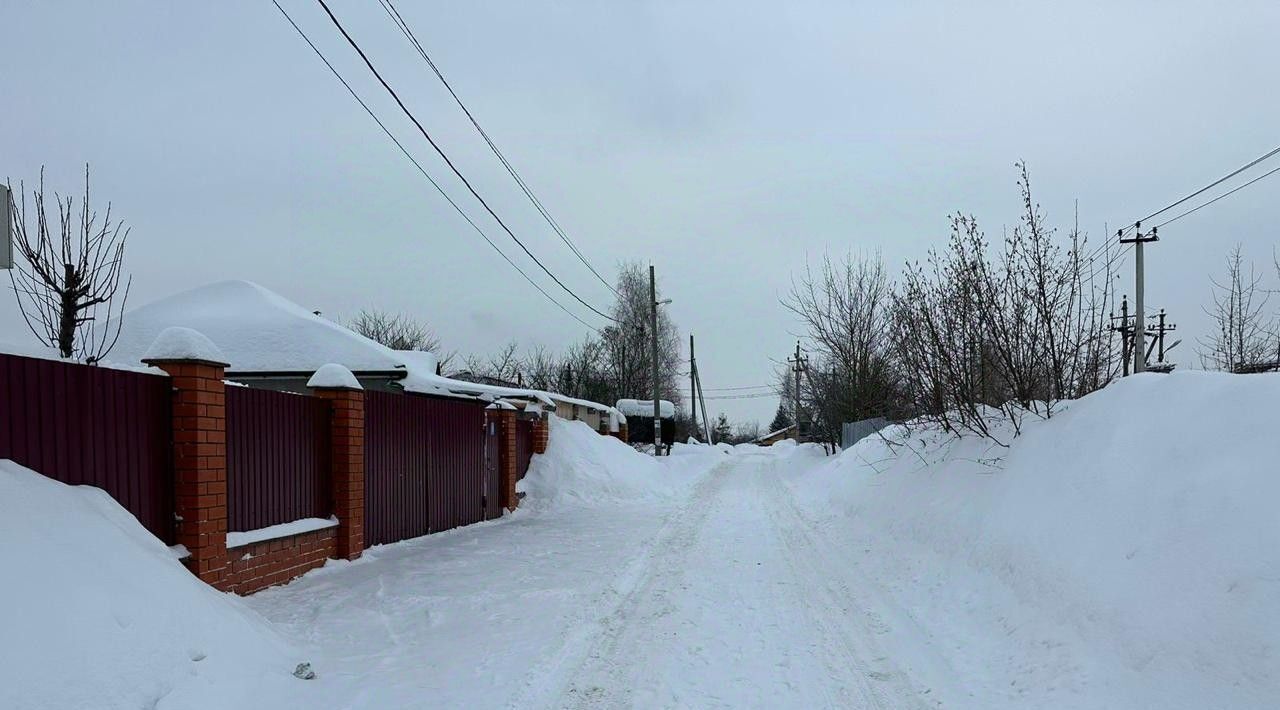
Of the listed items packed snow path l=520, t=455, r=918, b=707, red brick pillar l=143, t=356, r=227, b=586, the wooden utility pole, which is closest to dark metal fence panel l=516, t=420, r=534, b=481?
packed snow path l=520, t=455, r=918, b=707

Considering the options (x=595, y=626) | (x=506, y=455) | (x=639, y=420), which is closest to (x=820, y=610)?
(x=595, y=626)

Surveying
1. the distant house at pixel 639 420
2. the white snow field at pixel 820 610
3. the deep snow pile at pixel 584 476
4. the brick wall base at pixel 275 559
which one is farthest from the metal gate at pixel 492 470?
the distant house at pixel 639 420

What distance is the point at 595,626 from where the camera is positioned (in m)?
6.50

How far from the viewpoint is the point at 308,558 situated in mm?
8297

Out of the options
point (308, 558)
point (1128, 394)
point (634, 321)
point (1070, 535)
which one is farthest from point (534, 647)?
point (634, 321)

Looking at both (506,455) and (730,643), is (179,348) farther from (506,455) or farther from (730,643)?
(506,455)

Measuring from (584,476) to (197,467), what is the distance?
11.9 metres

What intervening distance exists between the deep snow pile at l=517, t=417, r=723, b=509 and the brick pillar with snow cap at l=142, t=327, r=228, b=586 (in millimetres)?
9825

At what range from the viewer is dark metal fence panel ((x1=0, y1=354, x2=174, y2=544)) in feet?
16.3

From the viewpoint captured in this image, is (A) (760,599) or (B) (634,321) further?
(B) (634,321)

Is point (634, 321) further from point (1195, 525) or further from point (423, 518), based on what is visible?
point (1195, 525)

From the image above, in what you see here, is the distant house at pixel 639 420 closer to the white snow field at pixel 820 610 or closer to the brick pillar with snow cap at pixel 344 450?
the white snow field at pixel 820 610

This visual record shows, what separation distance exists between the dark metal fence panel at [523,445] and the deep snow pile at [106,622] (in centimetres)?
1079

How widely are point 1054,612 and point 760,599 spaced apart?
2.69m
